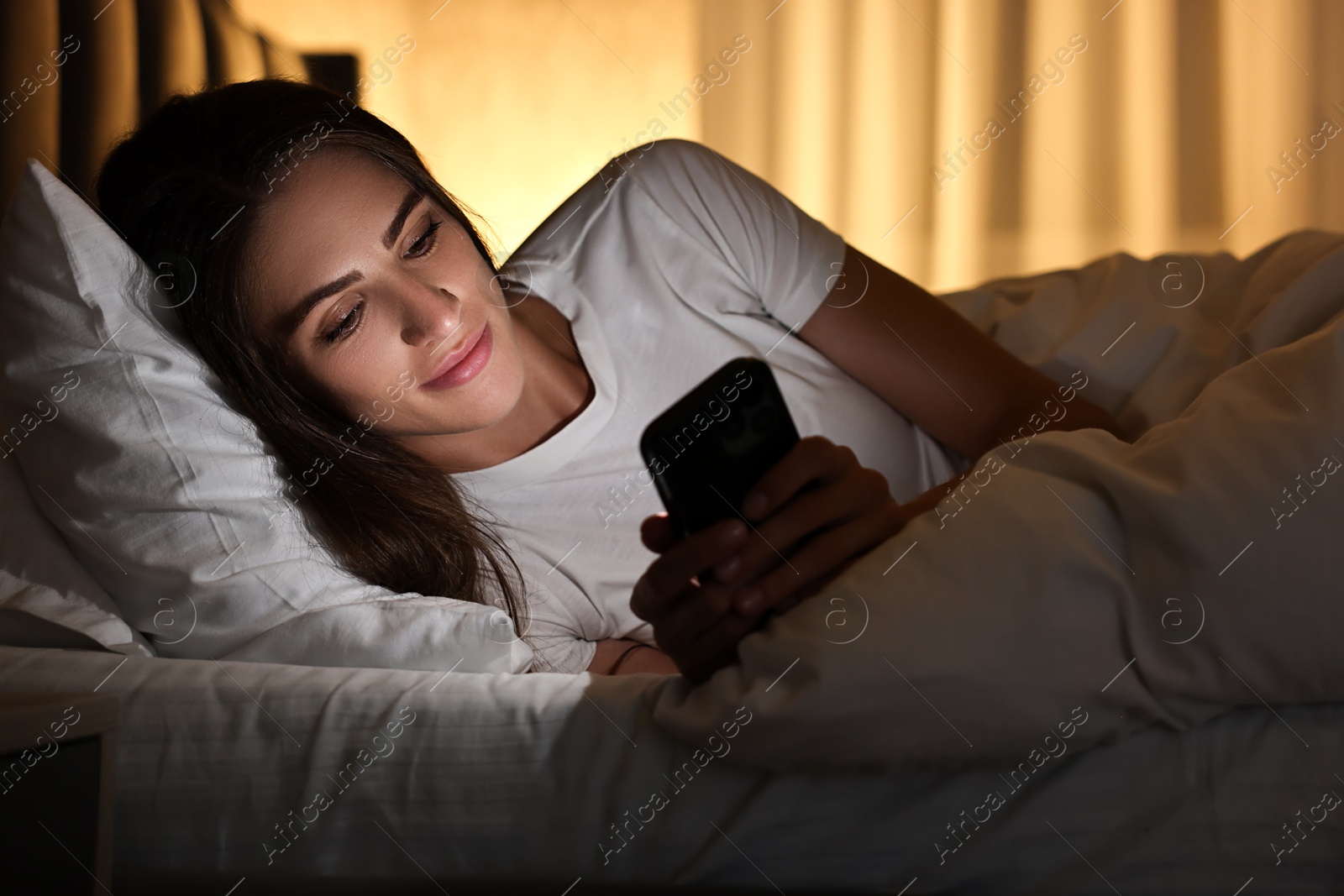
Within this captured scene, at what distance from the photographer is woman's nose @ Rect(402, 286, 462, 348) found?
0.83 metres

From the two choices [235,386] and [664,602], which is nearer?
[664,602]

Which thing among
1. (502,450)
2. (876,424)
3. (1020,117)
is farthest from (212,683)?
(1020,117)

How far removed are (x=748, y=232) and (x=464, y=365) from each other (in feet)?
1.13

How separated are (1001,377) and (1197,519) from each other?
0.46 m

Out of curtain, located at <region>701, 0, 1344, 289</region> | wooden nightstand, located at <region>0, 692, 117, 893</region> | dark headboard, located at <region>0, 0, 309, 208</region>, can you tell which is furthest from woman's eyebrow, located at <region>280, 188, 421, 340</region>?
curtain, located at <region>701, 0, 1344, 289</region>

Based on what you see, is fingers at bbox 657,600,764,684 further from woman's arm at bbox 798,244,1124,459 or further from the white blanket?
woman's arm at bbox 798,244,1124,459

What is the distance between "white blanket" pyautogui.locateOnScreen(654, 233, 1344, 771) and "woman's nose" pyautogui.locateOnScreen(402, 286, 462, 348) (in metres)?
0.46

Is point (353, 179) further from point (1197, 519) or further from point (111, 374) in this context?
point (1197, 519)

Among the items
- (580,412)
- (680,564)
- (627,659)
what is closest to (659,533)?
(680,564)

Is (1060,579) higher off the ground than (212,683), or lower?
A: higher

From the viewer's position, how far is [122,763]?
61 centimetres

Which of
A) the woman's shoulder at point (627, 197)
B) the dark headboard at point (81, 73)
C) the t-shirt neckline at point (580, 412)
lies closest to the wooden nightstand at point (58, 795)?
the t-shirt neckline at point (580, 412)

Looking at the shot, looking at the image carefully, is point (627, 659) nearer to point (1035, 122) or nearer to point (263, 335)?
point (263, 335)

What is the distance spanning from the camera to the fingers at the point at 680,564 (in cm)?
54
